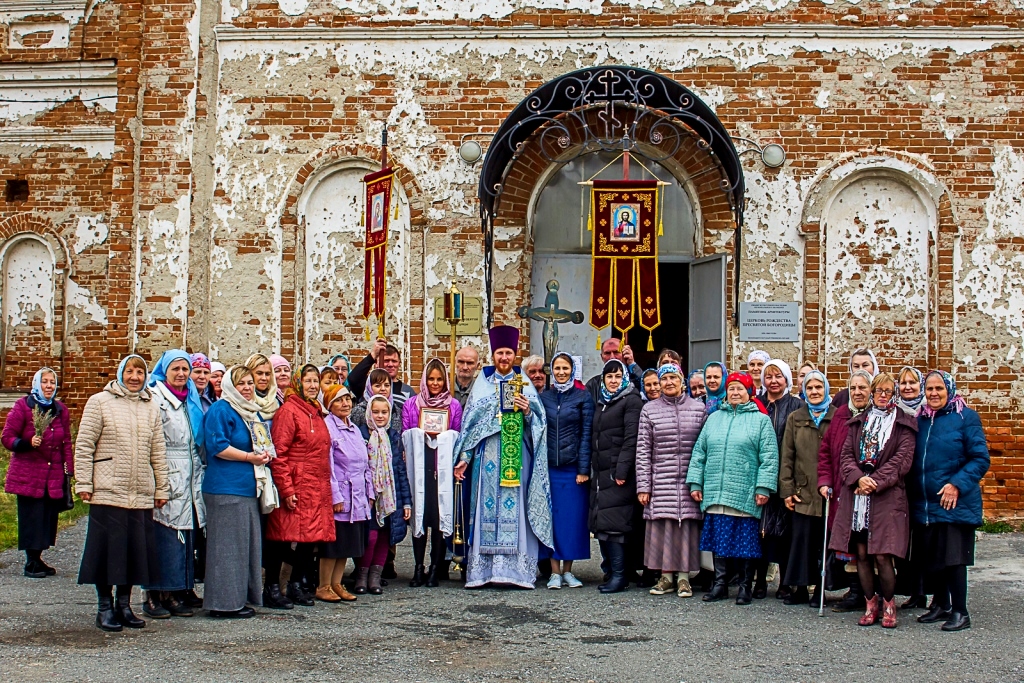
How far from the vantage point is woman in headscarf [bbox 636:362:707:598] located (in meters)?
8.70

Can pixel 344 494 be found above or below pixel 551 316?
below

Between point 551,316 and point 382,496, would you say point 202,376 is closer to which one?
point 382,496

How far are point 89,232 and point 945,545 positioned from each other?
10.7 meters

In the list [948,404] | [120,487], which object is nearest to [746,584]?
[948,404]

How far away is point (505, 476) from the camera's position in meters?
8.98

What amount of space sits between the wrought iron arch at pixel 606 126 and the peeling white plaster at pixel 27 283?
5802 mm

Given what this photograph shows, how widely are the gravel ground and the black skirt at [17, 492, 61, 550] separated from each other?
21.8 inches

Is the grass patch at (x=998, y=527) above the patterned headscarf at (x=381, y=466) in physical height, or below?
below

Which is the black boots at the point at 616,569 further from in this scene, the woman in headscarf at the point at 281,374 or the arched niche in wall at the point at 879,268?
the arched niche in wall at the point at 879,268

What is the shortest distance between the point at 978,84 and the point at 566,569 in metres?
6.73

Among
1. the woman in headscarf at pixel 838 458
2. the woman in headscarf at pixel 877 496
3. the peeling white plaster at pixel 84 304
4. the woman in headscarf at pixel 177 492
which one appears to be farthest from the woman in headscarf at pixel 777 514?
the peeling white plaster at pixel 84 304

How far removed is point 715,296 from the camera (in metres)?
12.3

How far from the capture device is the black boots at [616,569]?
8773 millimetres

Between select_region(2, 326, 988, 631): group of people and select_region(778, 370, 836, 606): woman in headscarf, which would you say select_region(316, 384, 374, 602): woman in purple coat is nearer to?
select_region(2, 326, 988, 631): group of people
